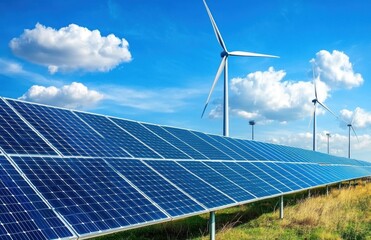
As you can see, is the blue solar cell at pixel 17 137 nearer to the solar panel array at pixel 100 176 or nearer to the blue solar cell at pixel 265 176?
the solar panel array at pixel 100 176

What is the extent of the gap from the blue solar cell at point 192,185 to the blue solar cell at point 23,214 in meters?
5.46

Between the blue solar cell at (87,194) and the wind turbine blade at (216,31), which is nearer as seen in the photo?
the blue solar cell at (87,194)

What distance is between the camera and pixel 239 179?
18.0 meters

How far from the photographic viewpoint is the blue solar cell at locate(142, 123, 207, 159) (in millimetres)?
18908

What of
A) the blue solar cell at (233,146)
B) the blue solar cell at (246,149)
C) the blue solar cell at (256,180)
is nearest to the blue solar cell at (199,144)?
the blue solar cell at (256,180)

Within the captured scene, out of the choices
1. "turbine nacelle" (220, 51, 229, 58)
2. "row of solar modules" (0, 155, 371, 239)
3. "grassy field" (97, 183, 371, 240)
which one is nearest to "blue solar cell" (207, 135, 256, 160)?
"grassy field" (97, 183, 371, 240)

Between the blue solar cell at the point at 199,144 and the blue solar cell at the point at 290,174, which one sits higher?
the blue solar cell at the point at 199,144

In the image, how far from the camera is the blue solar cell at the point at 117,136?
51.8ft

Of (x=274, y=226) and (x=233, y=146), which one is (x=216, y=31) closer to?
(x=233, y=146)

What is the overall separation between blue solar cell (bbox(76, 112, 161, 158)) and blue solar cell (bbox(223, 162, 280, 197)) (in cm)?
476

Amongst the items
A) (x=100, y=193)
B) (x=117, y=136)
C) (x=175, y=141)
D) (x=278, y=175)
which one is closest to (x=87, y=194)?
(x=100, y=193)

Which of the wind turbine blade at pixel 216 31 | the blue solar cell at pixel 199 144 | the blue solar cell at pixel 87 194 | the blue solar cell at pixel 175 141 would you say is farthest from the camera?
the wind turbine blade at pixel 216 31

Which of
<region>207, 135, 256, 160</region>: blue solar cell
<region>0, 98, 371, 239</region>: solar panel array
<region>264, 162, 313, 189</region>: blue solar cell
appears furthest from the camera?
<region>207, 135, 256, 160</region>: blue solar cell

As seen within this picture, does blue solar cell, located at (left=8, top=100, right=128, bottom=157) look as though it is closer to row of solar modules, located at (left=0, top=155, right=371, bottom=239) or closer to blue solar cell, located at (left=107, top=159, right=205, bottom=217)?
row of solar modules, located at (left=0, top=155, right=371, bottom=239)
